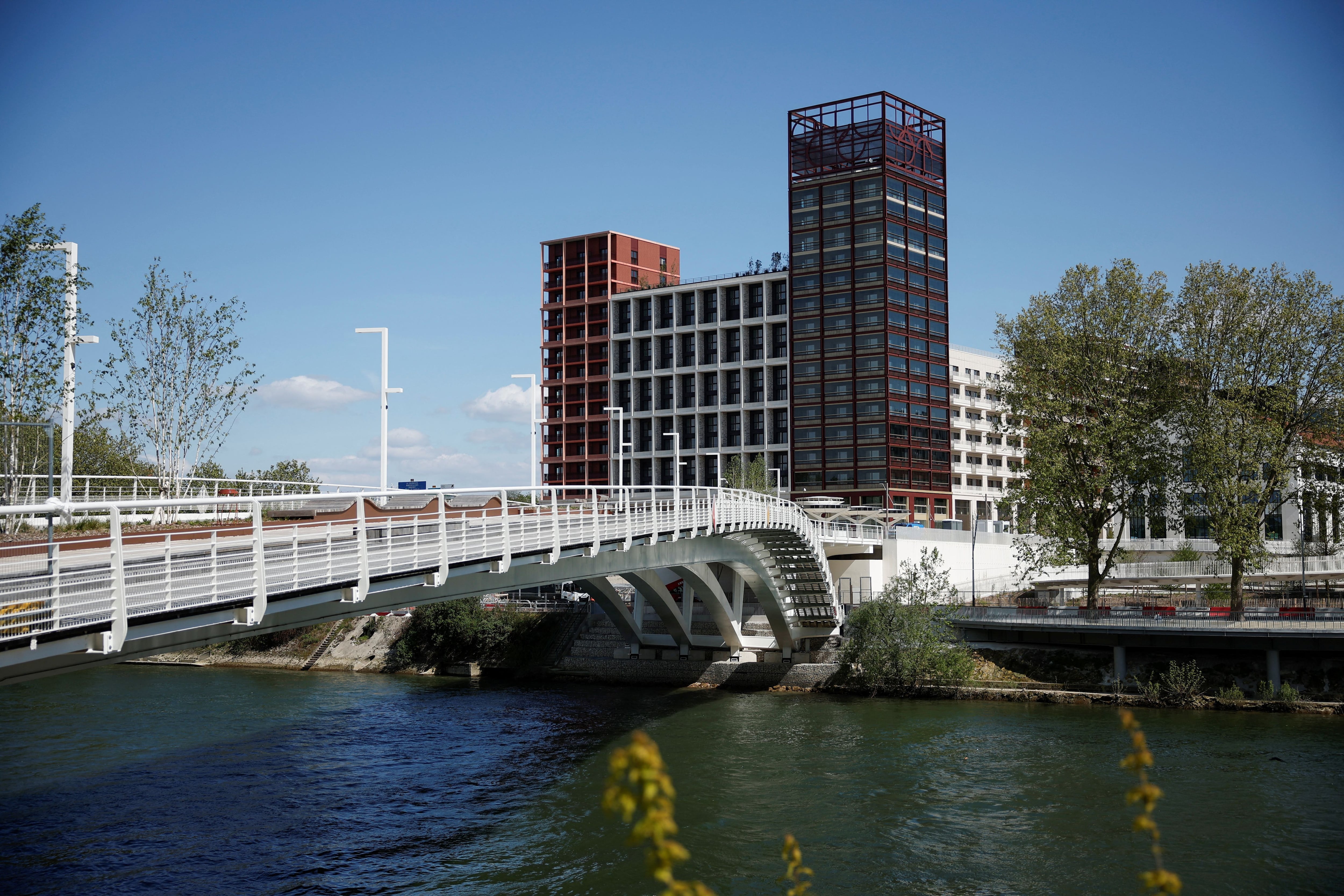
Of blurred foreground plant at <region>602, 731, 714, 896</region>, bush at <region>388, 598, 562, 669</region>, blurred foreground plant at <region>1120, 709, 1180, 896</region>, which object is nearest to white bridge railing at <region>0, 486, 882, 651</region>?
blurred foreground plant at <region>602, 731, 714, 896</region>

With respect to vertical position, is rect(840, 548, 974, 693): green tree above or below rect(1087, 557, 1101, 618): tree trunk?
below

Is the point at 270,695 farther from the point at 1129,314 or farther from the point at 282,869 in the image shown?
the point at 1129,314

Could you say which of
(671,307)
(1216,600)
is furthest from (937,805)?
(671,307)

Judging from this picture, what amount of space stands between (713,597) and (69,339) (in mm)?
31305

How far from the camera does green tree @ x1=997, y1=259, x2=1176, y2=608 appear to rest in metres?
50.2

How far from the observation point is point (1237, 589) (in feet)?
158

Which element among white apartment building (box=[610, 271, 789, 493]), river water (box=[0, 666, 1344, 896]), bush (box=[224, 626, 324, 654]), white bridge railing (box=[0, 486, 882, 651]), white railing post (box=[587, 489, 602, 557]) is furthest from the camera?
white apartment building (box=[610, 271, 789, 493])

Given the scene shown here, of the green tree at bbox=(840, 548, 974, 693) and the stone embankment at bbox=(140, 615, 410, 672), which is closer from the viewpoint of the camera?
the green tree at bbox=(840, 548, 974, 693)

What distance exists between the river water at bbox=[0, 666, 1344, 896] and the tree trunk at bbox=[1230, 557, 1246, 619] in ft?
17.9

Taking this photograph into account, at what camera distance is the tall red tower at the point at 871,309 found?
315ft

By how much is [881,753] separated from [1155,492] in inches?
874

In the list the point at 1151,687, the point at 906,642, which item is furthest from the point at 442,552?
the point at 1151,687

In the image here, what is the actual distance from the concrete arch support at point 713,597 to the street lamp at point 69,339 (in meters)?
22.5

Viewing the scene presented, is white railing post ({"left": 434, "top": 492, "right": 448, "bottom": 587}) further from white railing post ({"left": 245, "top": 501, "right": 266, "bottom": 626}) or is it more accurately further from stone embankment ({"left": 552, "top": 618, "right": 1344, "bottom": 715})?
stone embankment ({"left": 552, "top": 618, "right": 1344, "bottom": 715})
